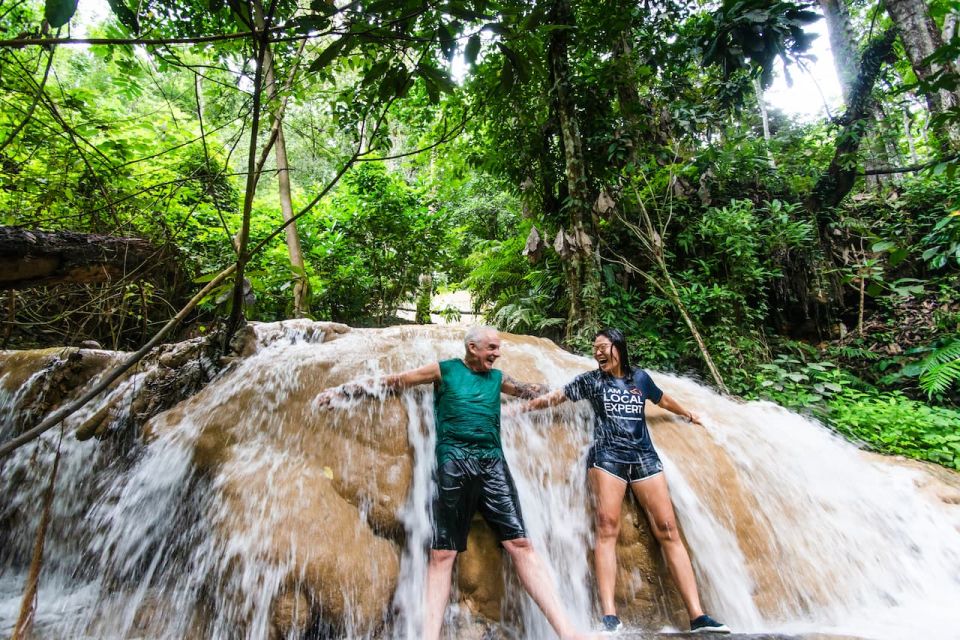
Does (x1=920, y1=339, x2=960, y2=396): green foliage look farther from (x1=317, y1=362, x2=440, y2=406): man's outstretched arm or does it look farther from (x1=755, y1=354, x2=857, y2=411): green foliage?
(x1=317, y1=362, x2=440, y2=406): man's outstretched arm

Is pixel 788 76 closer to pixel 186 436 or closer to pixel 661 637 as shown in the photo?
pixel 661 637

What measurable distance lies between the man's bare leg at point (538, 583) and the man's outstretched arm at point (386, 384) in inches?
47.4

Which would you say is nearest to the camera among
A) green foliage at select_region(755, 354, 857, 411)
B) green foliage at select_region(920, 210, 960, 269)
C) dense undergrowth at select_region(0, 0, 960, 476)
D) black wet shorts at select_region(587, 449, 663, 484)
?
black wet shorts at select_region(587, 449, 663, 484)

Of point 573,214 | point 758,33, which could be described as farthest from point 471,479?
point 573,214

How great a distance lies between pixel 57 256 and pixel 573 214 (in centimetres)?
604

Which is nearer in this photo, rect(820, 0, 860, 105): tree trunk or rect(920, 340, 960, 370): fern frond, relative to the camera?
rect(920, 340, 960, 370): fern frond

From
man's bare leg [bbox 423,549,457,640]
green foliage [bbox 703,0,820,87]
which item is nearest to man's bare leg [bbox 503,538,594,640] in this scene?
man's bare leg [bbox 423,549,457,640]

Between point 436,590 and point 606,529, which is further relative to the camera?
point 606,529

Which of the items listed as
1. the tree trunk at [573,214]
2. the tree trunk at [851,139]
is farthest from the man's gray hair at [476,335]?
the tree trunk at [851,139]

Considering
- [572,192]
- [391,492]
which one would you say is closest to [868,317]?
[572,192]

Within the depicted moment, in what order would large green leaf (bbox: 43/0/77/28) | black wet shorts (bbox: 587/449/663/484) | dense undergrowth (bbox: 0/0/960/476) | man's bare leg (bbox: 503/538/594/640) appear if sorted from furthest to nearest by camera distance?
dense undergrowth (bbox: 0/0/960/476)
black wet shorts (bbox: 587/449/663/484)
man's bare leg (bbox: 503/538/594/640)
large green leaf (bbox: 43/0/77/28)

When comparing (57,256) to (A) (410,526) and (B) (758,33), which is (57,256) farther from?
(B) (758,33)

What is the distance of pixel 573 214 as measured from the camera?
22.6 feet

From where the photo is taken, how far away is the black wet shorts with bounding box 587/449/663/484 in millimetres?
2998
